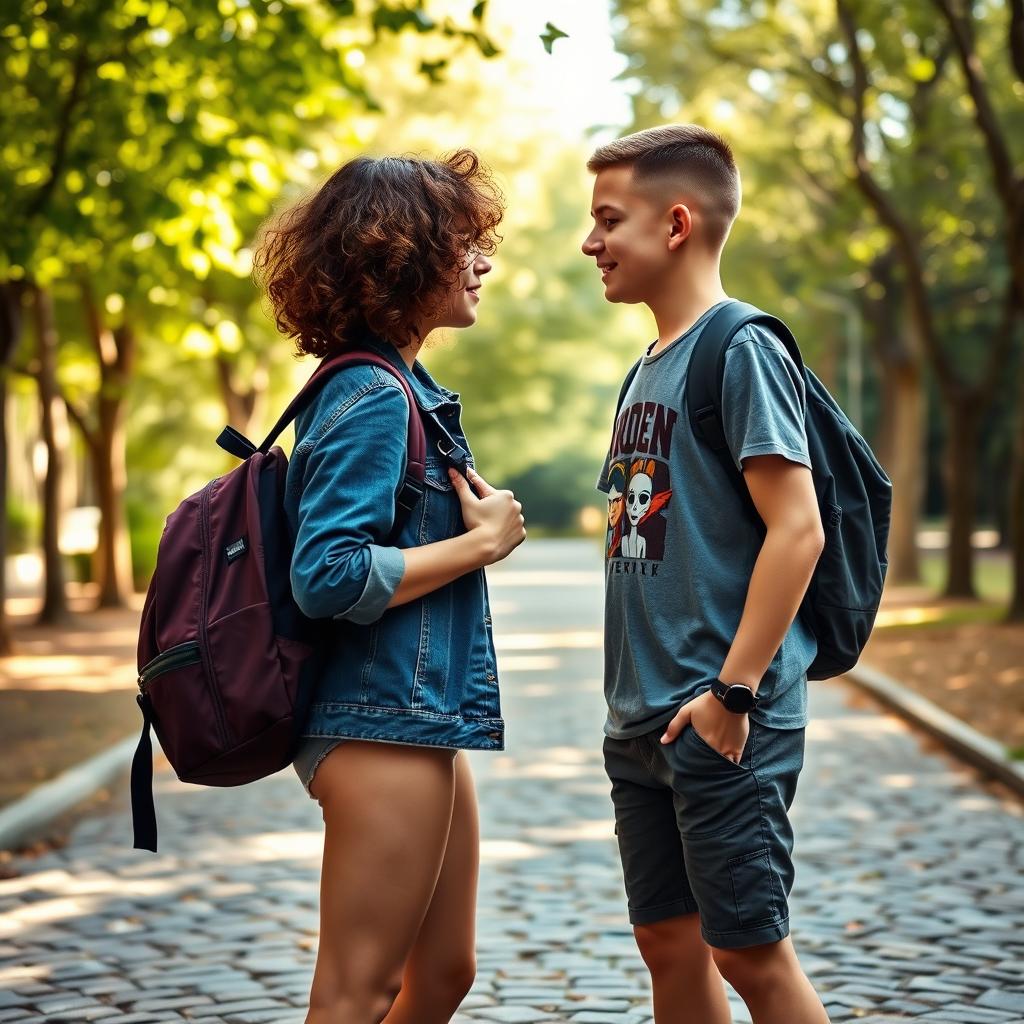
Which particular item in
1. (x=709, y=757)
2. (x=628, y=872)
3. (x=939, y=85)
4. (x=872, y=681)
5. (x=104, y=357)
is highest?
(x=939, y=85)

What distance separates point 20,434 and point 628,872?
207ft

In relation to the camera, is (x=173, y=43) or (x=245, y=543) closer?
(x=245, y=543)

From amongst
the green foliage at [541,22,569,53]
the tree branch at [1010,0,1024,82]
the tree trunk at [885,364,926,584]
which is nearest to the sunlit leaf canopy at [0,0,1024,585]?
the green foliage at [541,22,569,53]

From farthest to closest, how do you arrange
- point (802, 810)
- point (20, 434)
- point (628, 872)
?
point (20, 434)
point (802, 810)
point (628, 872)

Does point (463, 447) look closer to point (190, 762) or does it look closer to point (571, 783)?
point (190, 762)

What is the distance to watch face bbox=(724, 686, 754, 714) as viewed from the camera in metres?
2.72

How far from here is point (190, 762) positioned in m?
2.66

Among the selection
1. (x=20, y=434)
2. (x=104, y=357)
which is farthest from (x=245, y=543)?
(x=20, y=434)

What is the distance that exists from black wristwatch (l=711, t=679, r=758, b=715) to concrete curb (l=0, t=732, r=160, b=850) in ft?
16.9

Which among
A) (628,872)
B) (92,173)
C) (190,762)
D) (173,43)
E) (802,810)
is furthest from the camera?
(92,173)

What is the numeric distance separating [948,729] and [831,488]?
7.87m

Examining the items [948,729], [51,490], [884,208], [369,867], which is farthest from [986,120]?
[369,867]

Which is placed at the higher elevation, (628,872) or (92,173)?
(92,173)

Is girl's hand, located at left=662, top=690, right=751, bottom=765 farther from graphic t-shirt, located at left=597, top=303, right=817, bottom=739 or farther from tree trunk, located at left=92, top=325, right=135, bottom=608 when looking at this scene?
tree trunk, located at left=92, top=325, right=135, bottom=608
